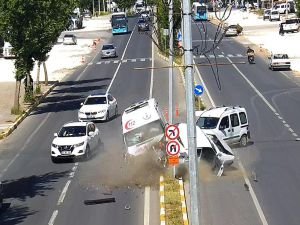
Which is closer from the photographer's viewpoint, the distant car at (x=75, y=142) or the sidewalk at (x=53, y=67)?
the distant car at (x=75, y=142)

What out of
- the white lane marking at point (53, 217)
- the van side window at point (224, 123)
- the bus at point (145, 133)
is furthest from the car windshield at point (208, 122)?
the white lane marking at point (53, 217)

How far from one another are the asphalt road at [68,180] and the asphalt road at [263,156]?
7.18 feet

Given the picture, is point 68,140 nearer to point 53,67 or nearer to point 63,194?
point 63,194

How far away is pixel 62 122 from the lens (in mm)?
40438

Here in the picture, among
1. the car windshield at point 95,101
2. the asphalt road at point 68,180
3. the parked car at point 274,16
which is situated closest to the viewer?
the asphalt road at point 68,180

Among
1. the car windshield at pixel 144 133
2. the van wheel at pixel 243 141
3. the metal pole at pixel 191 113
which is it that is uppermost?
the metal pole at pixel 191 113

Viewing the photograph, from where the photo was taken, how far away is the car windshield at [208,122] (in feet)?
99.5

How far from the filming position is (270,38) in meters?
90.2

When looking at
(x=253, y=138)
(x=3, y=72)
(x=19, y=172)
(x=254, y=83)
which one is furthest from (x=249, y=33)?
(x=19, y=172)

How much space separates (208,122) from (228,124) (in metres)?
0.88

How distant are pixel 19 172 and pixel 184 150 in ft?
24.0

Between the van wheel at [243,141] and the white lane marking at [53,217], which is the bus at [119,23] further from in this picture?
the white lane marking at [53,217]

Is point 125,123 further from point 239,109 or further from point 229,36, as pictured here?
point 229,36

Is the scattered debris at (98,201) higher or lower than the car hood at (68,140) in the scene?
lower
